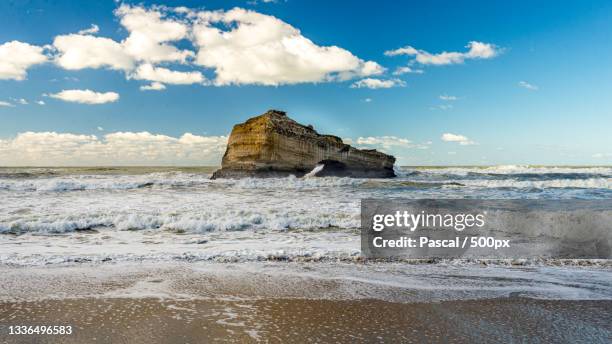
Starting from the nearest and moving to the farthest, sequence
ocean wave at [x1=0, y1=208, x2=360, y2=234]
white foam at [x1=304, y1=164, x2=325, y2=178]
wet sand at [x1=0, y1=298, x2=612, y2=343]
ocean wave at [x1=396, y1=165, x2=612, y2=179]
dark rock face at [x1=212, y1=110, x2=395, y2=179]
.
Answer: wet sand at [x1=0, y1=298, x2=612, y2=343], ocean wave at [x1=0, y1=208, x2=360, y2=234], dark rock face at [x1=212, y1=110, x2=395, y2=179], white foam at [x1=304, y1=164, x2=325, y2=178], ocean wave at [x1=396, y1=165, x2=612, y2=179]

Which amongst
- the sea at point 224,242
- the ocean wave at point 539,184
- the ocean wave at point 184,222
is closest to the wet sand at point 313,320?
the sea at point 224,242

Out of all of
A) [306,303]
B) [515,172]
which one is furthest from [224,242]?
[515,172]

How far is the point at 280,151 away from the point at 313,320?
2697cm

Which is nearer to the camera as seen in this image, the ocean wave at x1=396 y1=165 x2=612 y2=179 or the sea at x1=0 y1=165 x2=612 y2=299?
the sea at x1=0 y1=165 x2=612 y2=299

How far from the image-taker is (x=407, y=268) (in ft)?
17.6

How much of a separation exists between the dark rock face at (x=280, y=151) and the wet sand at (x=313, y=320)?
26320mm

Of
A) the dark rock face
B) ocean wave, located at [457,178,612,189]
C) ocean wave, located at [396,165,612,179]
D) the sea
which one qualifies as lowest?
the sea

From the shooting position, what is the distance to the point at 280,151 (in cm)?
3014

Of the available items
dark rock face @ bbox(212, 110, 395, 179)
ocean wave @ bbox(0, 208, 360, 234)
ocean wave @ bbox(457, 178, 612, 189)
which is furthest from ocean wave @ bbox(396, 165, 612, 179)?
ocean wave @ bbox(0, 208, 360, 234)

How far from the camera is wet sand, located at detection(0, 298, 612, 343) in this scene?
3.05 m

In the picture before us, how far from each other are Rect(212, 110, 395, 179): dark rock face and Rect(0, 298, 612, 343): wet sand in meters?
→ 26.3

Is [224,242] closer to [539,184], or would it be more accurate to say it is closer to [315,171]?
[539,184]

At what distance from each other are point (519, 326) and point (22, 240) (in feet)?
27.6

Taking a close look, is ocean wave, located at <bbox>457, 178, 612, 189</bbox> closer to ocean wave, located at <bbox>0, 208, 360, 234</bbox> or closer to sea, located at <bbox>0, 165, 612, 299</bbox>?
sea, located at <bbox>0, 165, 612, 299</bbox>
